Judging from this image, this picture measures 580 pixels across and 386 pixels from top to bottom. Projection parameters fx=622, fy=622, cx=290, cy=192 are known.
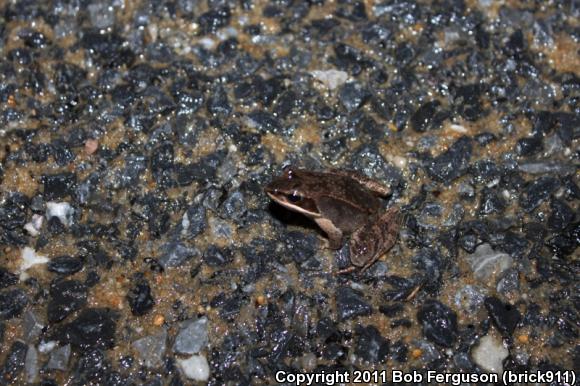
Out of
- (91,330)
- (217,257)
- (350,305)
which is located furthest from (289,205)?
(91,330)

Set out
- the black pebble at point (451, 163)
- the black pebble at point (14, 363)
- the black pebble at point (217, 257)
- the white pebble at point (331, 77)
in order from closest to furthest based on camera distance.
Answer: the black pebble at point (14, 363)
the black pebble at point (217, 257)
the black pebble at point (451, 163)
the white pebble at point (331, 77)

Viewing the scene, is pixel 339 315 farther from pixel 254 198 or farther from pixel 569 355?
pixel 569 355

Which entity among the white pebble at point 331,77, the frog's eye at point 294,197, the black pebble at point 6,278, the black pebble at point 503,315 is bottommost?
the black pebble at point 503,315

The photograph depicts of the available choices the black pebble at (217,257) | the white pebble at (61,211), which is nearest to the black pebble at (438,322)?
the black pebble at (217,257)

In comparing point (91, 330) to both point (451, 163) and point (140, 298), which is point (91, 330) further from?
point (451, 163)

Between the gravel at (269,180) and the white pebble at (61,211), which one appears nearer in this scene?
the gravel at (269,180)

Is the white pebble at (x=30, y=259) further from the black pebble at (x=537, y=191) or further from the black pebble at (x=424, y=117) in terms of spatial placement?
the black pebble at (x=537, y=191)

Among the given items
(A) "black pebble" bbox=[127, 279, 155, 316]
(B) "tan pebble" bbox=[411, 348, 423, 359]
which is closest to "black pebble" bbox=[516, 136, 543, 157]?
(B) "tan pebble" bbox=[411, 348, 423, 359]
